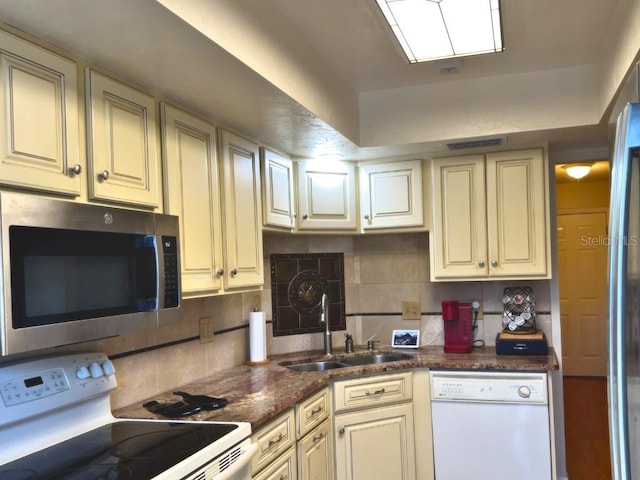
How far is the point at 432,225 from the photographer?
10.8 feet

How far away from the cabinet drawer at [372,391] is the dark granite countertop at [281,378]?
1.8 inches

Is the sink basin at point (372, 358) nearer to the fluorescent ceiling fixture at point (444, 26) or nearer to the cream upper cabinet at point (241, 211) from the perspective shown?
the cream upper cabinet at point (241, 211)

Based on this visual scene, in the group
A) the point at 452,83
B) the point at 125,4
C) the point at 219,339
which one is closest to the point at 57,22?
the point at 125,4

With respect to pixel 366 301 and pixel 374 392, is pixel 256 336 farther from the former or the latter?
pixel 366 301

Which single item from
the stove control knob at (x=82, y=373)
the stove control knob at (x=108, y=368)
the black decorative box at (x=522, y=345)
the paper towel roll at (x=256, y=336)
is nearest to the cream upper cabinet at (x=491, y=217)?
the black decorative box at (x=522, y=345)

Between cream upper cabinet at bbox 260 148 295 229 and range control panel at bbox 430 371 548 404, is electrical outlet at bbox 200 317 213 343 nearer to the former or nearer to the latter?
cream upper cabinet at bbox 260 148 295 229

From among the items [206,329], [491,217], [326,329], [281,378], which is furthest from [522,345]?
[206,329]

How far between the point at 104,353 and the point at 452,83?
2167 mm

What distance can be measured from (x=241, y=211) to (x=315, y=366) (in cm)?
111

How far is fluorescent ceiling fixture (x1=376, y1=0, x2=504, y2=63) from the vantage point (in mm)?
1912

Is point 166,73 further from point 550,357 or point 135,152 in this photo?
point 550,357

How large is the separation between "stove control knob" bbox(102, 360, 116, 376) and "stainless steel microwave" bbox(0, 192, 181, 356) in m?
0.26

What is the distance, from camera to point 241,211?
101 inches

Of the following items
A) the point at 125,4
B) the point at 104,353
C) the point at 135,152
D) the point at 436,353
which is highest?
the point at 125,4
